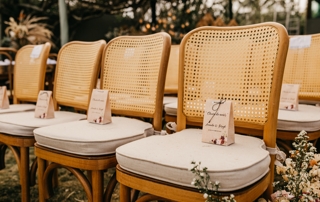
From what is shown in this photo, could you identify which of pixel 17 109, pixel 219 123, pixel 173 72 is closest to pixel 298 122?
pixel 219 123

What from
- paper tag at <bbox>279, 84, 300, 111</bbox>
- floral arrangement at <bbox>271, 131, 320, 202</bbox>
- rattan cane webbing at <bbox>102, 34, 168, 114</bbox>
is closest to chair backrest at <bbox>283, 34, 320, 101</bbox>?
paper tag at <bbox>279, 84, 300, 111</bbox>

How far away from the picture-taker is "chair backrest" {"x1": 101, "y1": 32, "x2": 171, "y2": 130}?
1508mm

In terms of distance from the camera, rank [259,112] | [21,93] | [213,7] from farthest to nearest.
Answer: [213,7], [21,93], [259,112]

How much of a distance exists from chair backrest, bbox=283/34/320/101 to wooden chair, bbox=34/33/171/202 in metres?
0.99

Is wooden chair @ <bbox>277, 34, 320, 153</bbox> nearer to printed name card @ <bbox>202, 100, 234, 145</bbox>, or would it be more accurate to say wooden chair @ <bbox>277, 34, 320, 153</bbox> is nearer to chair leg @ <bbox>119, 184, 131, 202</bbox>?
printed name card @ <bbox>202, 100, 234, 145</bbox>

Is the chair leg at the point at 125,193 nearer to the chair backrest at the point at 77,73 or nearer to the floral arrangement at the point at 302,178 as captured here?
the floral arrangement at the point at 302,178

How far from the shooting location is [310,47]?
2051 millimetres

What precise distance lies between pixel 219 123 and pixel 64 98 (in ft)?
3.83

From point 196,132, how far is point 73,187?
108 centimetres

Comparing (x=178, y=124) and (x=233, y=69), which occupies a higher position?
(x=233, y=69)

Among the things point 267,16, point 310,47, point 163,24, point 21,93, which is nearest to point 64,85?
point 21,93

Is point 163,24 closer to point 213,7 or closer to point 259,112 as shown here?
point 213,7

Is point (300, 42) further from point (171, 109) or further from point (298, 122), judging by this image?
point (171, 109)

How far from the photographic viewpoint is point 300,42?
207 cm
